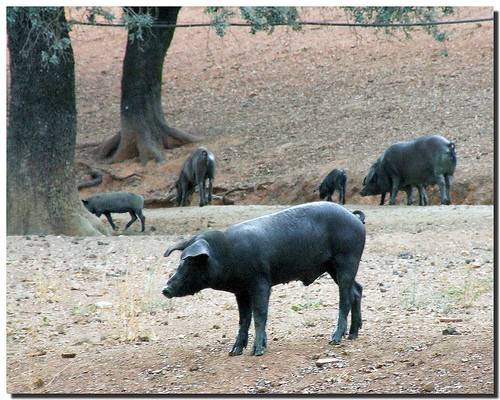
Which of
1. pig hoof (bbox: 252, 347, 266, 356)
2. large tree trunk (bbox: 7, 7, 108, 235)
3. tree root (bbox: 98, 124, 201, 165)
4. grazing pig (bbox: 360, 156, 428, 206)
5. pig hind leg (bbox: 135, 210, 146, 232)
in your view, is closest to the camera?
pig hoof (bbox: 252, 347, 266, 356)

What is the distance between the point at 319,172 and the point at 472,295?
26.3ft

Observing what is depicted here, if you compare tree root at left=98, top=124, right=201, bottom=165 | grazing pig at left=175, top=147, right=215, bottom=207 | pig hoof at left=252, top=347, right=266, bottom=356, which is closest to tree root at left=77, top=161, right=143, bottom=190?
tree root at left=98, top=124, right=201, bottom=165

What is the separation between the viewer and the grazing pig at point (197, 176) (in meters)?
18.9

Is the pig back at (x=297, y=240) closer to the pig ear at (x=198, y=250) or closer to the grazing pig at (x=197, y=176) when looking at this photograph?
the pig ear at (x=198, y=250)

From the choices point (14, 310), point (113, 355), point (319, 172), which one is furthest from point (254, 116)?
point (113, 355)

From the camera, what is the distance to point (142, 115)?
22.8 m

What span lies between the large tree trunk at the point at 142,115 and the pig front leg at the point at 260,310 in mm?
14611

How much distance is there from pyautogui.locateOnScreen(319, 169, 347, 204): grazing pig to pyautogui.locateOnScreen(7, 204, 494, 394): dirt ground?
7.53 ft

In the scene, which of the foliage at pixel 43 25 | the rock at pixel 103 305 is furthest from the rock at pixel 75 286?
the foliage at pixel 43 25

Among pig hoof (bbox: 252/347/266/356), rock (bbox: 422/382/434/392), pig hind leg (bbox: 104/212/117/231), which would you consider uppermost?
pig hoof (bbox: 252/347/266/356)

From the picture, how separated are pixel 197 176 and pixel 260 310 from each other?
11.6 meters

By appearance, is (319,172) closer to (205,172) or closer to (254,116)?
(205,172)

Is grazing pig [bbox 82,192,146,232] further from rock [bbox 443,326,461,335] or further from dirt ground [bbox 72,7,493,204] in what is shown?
rock [bbox 443,326,461,335]

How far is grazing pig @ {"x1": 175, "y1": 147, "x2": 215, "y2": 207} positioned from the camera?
18934 millimetres
